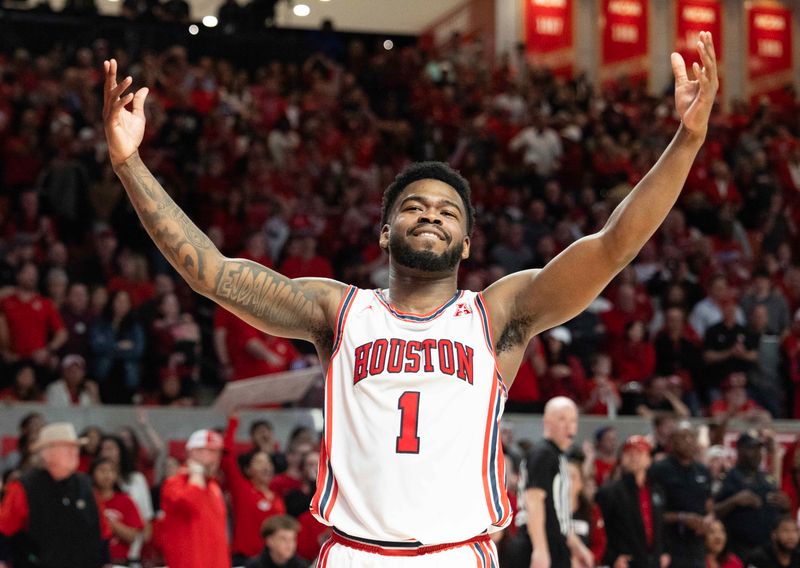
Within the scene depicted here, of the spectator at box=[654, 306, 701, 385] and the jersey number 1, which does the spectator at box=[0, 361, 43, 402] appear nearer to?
the spectator at box=[654, 306, 701, 385]

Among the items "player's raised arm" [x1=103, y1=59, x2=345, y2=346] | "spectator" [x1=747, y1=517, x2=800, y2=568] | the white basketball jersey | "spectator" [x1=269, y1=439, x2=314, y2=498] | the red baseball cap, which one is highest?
"player's raised arm" [x1=103, y1=59, x2=345, y2=346]

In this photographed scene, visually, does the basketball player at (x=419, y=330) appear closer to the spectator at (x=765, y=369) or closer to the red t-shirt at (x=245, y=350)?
the red t-shirt at (x=245, y=350)

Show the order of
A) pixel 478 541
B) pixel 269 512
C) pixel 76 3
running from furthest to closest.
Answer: pixel 76 3 → pixel 269 512 → pixel 478 541

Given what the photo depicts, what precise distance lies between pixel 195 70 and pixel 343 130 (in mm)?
2109

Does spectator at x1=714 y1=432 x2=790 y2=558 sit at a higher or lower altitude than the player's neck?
lower

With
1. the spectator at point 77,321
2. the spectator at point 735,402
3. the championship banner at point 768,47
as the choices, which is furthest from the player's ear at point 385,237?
the championship banner at point 768,47

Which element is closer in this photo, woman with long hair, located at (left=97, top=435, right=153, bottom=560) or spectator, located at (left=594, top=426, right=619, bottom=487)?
woman with long hair, located at (left=97, top=435, right=153, bottom=560)

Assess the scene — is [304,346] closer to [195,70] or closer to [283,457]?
[283,457]

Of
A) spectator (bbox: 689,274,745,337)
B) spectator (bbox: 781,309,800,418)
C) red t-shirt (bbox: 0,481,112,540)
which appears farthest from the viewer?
spectator (bbox: 689,274,745,337)

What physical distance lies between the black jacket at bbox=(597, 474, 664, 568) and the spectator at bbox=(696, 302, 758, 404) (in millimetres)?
4293

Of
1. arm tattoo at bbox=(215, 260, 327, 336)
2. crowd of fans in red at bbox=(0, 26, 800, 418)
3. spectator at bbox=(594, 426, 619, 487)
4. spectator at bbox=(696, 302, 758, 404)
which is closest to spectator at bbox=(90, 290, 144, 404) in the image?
crowd of fans in red at bbox=(0, 26, 800, 418)

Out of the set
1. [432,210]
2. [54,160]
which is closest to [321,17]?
[54,160]

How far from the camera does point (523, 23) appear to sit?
23547 millimetres

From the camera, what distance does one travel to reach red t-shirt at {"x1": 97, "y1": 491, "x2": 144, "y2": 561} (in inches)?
355
